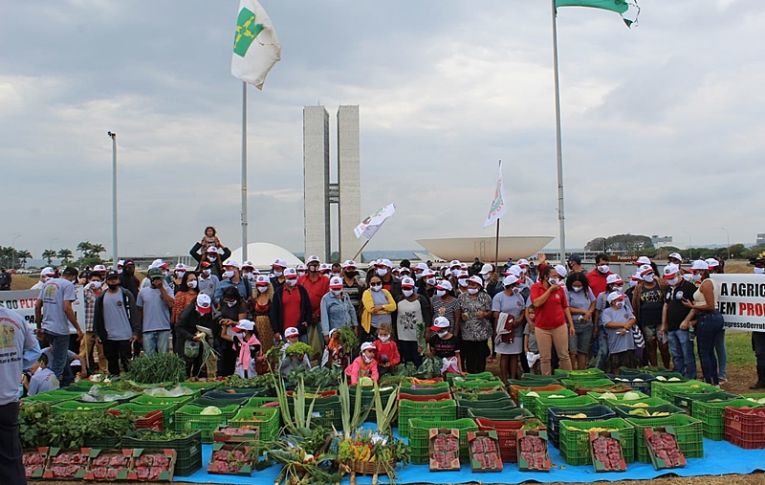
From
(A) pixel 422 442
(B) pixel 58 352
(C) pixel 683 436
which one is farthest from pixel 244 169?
(C) pixel 683 436

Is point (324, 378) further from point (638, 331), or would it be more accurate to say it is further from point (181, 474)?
point (638, 331)

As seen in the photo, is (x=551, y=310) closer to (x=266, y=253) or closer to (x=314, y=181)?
(x=266, y=253)

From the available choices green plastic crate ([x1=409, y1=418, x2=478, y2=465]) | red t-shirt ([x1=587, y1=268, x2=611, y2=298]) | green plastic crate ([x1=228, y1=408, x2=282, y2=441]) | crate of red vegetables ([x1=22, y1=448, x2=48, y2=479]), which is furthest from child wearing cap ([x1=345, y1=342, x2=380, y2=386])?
red t-shirt ([x1=587, y1=268, x2=611, y2=298])

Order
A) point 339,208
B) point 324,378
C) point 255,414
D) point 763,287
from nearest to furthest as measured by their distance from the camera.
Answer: point 255,414 → point 324,378 → point 763,287 → point 339,208

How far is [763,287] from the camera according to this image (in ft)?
28.8

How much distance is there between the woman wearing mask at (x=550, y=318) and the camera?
863 cm

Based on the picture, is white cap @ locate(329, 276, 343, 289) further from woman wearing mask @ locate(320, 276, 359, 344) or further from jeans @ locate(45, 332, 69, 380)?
jeans @ locate(45, 332, 69, 380)

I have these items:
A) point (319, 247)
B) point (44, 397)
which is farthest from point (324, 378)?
point (319, 247)

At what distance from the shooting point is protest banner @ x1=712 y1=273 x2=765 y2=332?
8.84 meters

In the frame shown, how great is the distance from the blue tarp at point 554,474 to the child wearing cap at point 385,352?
2.74 metres

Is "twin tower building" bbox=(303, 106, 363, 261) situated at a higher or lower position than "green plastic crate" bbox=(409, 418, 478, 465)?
higher

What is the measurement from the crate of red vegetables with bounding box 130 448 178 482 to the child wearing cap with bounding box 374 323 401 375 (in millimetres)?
3314

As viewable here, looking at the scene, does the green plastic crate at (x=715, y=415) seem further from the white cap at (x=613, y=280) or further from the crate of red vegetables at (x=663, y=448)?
the white cap at (x=613, y=280)

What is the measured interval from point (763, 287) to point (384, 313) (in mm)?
4961
